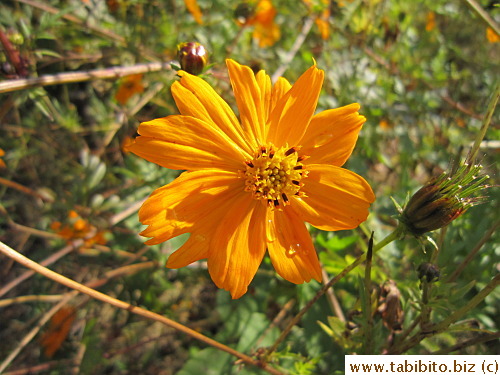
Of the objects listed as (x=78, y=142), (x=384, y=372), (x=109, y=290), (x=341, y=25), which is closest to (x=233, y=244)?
(x=384, y=372)

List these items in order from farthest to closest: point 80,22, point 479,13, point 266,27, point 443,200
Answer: point 266,27
point 80,22
point 479,13
point 443,200

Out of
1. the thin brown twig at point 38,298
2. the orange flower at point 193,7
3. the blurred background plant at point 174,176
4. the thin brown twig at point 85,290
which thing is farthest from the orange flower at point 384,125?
the thin brown twig at point 38,298

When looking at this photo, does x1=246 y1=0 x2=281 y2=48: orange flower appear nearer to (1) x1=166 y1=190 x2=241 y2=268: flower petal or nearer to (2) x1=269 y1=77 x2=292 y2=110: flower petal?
(2) x1=269 y1=77 x2=292 y2=110: flower petal

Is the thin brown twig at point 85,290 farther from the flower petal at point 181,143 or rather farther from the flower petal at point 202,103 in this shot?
the flower petal at point 202,103

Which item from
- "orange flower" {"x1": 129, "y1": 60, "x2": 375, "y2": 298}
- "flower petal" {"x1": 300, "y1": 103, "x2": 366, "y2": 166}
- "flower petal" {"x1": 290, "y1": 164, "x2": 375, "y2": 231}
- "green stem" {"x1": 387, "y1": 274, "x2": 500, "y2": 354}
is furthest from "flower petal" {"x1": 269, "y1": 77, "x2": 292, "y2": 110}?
"green stem" {"x1": 387, "y1": 274, "x2": 500, "y2": 354}

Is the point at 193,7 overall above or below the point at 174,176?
above

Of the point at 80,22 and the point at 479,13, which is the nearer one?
the point at 479,13

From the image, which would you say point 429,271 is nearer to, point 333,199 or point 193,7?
point 333,199

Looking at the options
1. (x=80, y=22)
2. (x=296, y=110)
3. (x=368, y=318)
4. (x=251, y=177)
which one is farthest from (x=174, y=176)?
(x=368, y=318)
